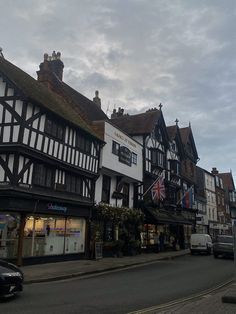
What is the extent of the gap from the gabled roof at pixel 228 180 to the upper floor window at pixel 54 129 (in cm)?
5081

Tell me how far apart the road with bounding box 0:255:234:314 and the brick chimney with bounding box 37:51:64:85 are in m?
16.1

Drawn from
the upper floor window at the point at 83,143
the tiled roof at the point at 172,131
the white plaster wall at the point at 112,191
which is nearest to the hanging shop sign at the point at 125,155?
the white plaster wall at the point at 112,191

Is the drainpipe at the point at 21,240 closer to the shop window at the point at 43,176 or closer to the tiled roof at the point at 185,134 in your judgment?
the shop window at the point at 43,176

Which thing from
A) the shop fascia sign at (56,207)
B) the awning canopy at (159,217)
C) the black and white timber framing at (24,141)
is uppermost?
the black and white timber framing at (24,141)

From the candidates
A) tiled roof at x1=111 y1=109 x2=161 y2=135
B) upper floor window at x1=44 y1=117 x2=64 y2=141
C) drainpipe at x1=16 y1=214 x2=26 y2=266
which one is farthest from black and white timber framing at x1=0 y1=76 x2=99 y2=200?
tiled roof at x1=111 y1=109 x2=161 y2=135

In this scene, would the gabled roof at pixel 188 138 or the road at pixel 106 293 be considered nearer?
the road at pixel 106 293

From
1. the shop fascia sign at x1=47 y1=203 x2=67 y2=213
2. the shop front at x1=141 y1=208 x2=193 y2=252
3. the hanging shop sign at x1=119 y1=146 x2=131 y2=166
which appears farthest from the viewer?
the shop front at x1=141 y1=208 x2=193 y2=252

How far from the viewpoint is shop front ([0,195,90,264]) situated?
1633 cm

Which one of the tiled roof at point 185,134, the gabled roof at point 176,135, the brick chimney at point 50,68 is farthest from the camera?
the tiled roof at point 185,134

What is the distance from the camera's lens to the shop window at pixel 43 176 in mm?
17484

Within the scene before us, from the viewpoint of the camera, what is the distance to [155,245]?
29766 mm

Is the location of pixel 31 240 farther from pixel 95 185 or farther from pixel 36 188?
pixel 95 185

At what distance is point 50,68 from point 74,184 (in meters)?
10.5

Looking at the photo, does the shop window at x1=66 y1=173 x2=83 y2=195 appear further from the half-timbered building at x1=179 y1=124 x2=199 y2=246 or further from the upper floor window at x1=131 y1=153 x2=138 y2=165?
the half-timbered building at x1=179 y1=124 x2=199 y2=246
